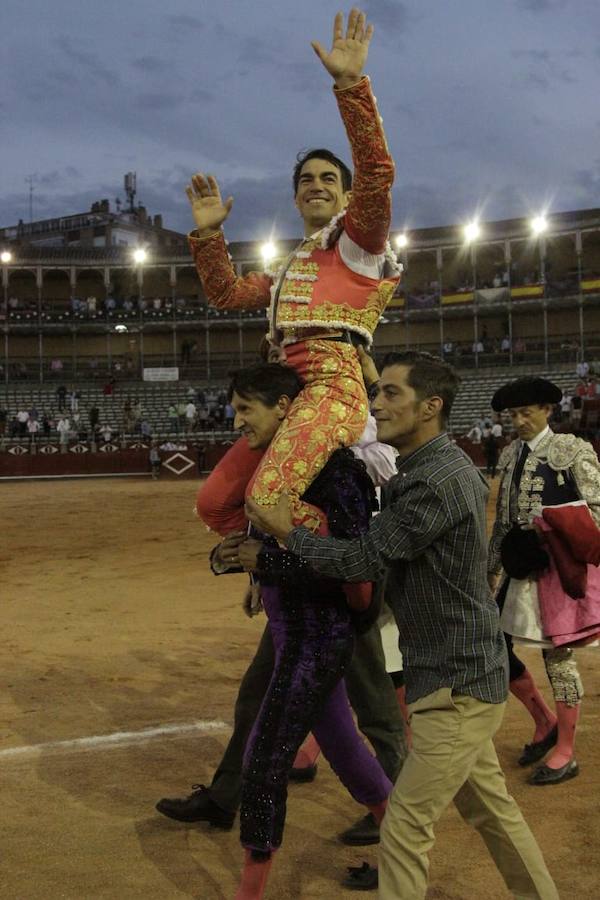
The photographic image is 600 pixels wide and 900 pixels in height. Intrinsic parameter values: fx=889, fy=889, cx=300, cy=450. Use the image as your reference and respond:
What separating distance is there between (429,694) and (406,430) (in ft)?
2.18

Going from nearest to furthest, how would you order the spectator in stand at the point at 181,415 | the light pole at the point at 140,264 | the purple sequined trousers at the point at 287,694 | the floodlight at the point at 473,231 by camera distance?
the purple sequined trousers at the point at 287,694
the spectator in stand at the point at 181,415
the floodlight at the point at 473,231
the light pole at the point at 140,264

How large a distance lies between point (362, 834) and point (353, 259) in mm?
1944

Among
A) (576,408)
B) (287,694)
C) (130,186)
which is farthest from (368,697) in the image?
(130,186)

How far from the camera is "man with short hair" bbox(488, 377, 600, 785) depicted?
376 centimetres

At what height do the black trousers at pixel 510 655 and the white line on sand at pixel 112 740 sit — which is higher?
the black trousers at pixel 510 655

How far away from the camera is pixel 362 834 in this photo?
121 inches

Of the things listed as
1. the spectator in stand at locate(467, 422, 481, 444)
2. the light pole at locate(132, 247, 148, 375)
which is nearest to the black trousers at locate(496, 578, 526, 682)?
the spectator in stand at locate(467, 422, 481, 444)

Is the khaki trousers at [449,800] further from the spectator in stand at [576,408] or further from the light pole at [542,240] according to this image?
the light pole at [542,240]

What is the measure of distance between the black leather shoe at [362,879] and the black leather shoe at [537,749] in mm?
1299

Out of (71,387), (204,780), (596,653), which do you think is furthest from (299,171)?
(71,387)

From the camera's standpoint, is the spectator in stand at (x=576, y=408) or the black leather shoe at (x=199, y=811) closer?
the black leather shoe at (x=199, y=811)

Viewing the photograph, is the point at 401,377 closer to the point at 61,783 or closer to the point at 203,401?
the point at 61,783

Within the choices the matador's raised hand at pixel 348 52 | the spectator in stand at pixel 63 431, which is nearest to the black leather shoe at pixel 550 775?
the matador's raised hand at pixel 348 52

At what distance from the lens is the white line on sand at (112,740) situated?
13.0ft
